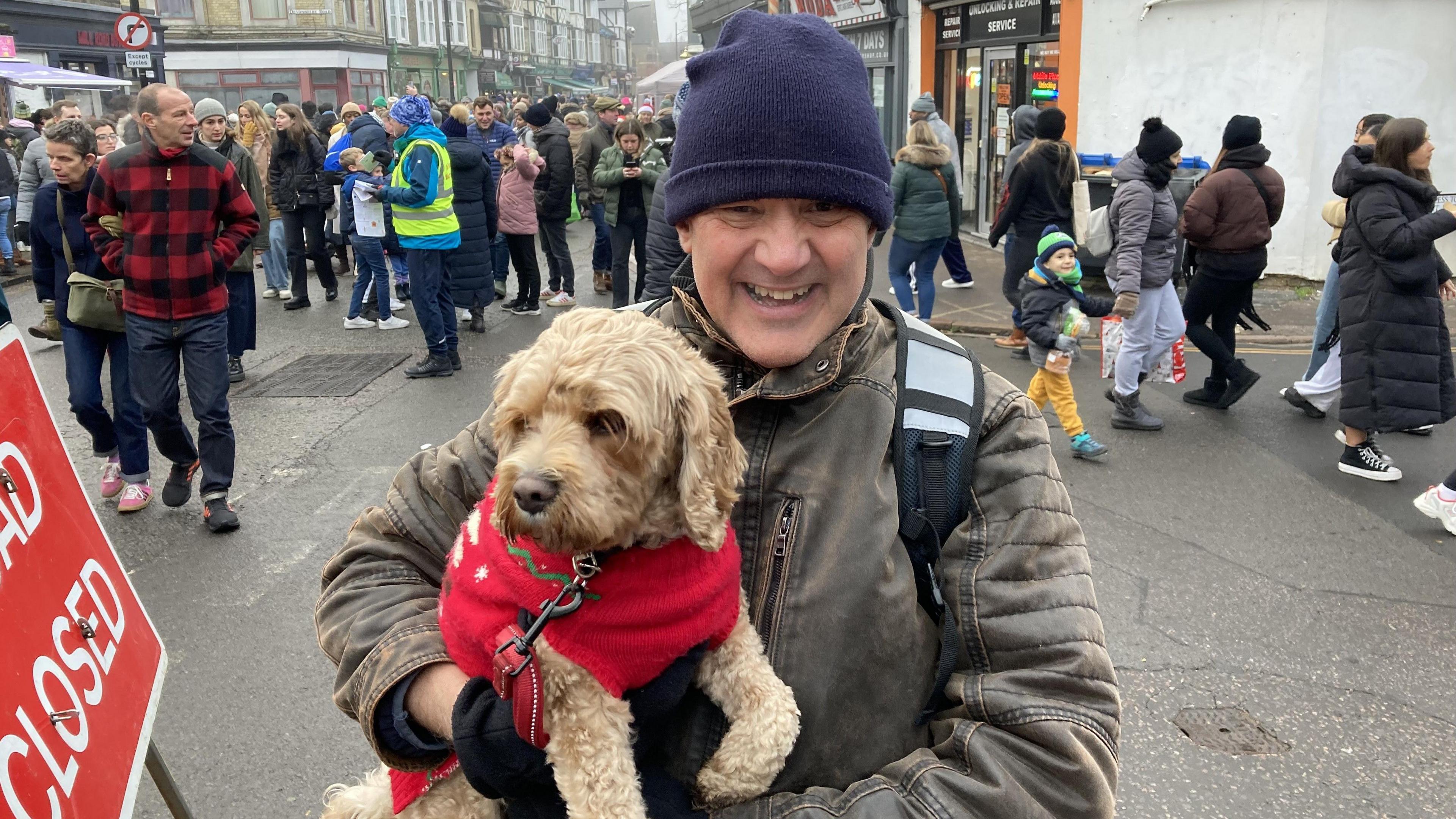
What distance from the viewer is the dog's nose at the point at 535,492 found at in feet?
5.34

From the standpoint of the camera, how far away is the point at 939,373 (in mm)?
1810

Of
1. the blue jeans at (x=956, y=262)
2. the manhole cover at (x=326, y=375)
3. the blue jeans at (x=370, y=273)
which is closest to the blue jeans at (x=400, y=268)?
the blue jeans at (x=370, y=273)

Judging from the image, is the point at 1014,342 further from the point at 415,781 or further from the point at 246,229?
the point at 415,781

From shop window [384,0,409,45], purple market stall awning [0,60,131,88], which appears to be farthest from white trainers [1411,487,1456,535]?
shop window [384,0,409,45]

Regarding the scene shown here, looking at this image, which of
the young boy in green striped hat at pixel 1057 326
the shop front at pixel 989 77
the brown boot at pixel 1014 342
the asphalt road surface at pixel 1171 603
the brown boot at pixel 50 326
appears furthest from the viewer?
the shop front at pixel 989 77

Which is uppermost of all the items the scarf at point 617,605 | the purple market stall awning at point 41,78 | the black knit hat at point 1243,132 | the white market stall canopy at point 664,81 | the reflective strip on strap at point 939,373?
the white market stall canopy at point 664,81

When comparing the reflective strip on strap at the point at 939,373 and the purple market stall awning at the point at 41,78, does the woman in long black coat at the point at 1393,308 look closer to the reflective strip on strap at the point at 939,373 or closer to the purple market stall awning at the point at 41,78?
the reflective strip on strap at the point at 939,373

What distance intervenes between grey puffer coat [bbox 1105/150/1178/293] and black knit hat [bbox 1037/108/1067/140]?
5.38 ft

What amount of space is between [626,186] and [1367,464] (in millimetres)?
7192

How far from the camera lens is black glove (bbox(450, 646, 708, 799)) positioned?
170 centimetres

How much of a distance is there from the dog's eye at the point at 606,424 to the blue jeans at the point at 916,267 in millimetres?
8935

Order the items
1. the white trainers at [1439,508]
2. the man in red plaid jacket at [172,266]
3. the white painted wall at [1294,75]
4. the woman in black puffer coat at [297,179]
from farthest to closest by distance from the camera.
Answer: the woman in black puffer coat at [297,179] → the white painted wall at [1294,75] → the man in red plaid jacket at [172,266] → the white trainers at [1439,508]

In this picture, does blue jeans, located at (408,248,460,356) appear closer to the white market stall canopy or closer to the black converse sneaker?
the black converse sneaker

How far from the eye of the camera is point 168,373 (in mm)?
6258
